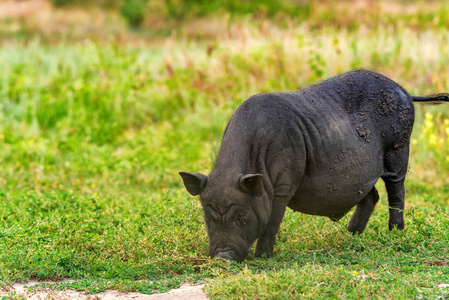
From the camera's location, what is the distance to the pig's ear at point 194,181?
578 cm

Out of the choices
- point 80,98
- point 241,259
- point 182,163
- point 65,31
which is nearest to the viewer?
point 241,259

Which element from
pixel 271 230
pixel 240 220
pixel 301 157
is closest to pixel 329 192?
pixel 301 157

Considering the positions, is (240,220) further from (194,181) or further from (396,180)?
(396,180)

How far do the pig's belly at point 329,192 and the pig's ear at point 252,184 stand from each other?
0.73 m

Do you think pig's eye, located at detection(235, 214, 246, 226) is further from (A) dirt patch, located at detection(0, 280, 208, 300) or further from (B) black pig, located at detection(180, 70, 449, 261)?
(A) dirt patch, located at detection(0, 280, 208, 300)

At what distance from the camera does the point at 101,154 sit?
10.8 metres

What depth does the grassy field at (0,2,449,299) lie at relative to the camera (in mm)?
5727

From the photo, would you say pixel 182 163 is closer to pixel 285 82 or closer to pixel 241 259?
pixel 285 82

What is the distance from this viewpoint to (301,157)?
6066 mm

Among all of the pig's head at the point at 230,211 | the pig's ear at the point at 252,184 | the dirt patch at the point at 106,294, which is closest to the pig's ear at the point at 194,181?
the pig's head at the point at 230,211

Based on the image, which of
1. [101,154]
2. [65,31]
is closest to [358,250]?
[101,154]

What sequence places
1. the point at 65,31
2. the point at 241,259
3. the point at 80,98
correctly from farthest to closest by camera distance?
1. the point at 65,31
2. the point at 80,98
3. the point at 241,259

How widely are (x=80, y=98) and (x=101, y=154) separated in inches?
116

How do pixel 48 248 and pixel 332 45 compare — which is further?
pixel 332 45
